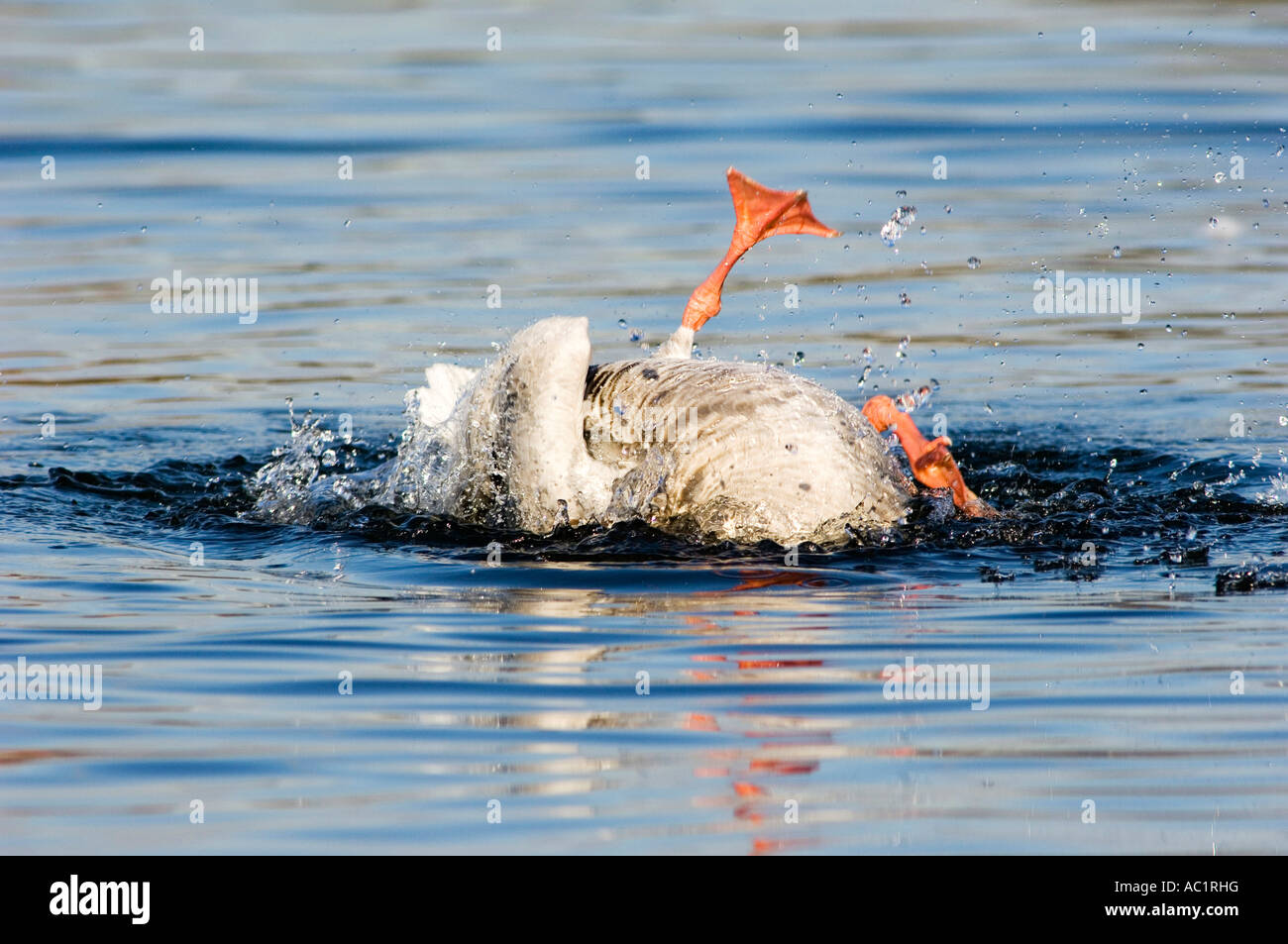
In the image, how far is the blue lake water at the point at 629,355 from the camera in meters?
5.04

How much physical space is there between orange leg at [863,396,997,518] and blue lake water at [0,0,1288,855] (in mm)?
144

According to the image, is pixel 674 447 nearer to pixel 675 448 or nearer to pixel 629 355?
pixel 675 448

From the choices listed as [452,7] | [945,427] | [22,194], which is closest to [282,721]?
[945,427]

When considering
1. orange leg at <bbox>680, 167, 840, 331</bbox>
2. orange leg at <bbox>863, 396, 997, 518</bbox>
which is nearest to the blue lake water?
orange leg at <bbox>863, 396, 997, 518</bbox>

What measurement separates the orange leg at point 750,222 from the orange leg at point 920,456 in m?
0.86

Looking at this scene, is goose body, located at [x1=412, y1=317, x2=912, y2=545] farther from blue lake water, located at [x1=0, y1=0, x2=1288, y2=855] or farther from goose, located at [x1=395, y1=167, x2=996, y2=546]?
blue lake water, located at [x1=0, y1=0, x2=1288, y2=855]

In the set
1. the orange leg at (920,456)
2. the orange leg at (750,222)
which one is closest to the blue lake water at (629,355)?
the orange leg at (920,456)

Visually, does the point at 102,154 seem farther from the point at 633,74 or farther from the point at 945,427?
the point at 945,427

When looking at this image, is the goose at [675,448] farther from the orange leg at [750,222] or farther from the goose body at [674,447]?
the orange leg at [750,222]

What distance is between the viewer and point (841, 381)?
1062 centimetres

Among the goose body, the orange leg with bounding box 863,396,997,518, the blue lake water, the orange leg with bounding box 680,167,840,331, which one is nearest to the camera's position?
the blue lake water

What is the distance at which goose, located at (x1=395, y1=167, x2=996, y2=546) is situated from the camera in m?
7.06

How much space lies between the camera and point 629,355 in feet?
35.5

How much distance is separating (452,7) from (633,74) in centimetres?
365
